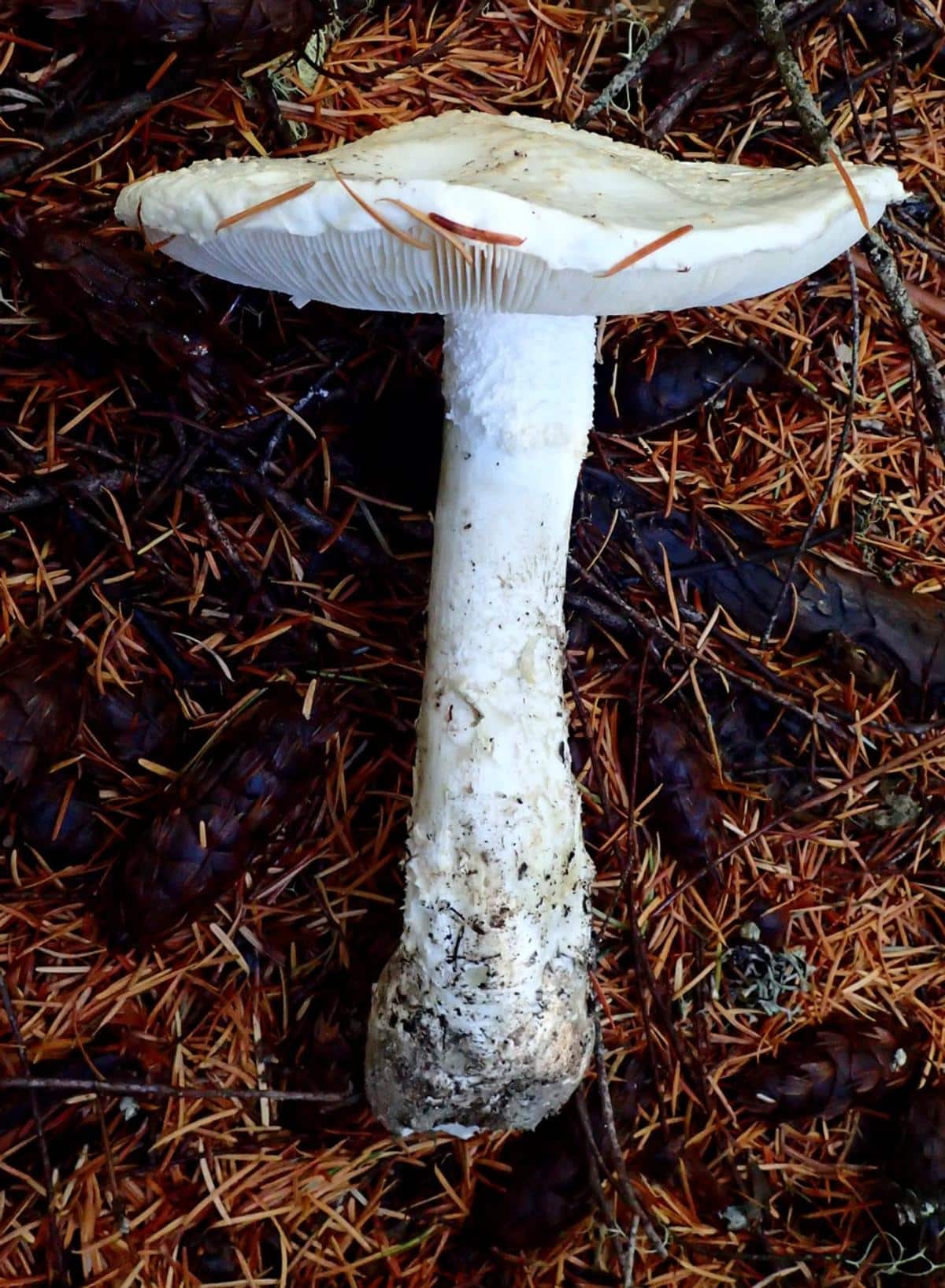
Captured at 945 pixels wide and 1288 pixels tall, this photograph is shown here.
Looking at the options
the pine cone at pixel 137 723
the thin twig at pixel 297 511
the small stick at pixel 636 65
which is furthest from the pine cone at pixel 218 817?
the small stick at pixel 636 65

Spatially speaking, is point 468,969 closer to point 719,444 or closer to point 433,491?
point 433,491

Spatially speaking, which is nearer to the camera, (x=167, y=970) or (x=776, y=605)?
(x=167, y=970)

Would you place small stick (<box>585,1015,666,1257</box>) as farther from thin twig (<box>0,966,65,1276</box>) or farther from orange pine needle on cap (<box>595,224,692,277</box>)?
orange pine needle on cap (<box>595,224,692,277</box>)

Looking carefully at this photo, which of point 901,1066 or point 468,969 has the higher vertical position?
point 468,969

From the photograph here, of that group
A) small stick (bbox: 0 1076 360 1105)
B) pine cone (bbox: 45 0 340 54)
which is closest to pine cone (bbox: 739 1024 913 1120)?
small stick (bbox: 0 1076 360 1105)

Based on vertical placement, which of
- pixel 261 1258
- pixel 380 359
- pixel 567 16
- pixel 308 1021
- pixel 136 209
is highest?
pixel 567 16

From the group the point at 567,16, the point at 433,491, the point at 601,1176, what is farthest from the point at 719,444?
the point at 601,1176
